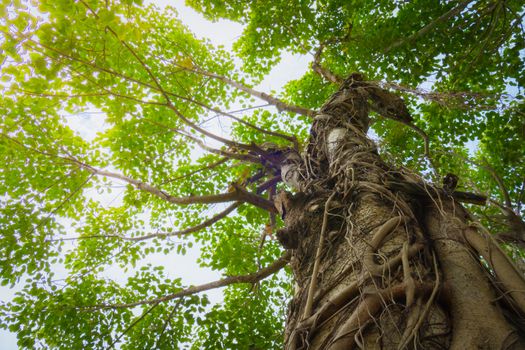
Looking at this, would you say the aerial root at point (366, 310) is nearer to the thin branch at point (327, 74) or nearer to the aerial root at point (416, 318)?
the aerial root at point (416, 318)

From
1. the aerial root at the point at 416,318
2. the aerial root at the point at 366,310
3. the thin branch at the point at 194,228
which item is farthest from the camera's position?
the thin branch at the point at 194,228

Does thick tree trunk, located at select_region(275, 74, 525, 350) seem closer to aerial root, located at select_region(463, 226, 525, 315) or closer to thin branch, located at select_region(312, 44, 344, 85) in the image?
aerial root, located at select_region(463, 226, 525, 315)

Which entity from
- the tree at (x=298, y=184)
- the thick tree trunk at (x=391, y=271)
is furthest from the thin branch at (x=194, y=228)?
the thick tree trunk at (x=391, y=271)

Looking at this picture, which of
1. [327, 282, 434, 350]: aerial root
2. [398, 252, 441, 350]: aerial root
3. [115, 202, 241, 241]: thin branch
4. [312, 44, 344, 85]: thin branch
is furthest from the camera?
[312, 44, 344, 85]: thin branch

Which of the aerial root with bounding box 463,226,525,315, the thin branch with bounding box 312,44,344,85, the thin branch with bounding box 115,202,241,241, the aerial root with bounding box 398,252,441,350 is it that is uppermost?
the thin branch with bounding box 312,44,344,85

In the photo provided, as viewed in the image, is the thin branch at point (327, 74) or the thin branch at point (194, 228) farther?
the thin branch at point (327, 74)

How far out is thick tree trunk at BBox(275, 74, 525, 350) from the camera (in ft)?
3.44

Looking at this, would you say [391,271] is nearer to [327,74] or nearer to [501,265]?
[501,265]

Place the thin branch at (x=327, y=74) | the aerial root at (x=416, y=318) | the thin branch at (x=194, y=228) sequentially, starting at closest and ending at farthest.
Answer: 1. the aerial root at (x=416, y=318)
2. the thin branch at (x=194, y=228)
3. the thin branch at (x=327, y=74)

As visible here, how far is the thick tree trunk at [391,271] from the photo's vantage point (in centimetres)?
105

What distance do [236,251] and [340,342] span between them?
3635 mm

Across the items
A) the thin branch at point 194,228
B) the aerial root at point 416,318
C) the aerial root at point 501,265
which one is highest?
the thin branch at point 194,228

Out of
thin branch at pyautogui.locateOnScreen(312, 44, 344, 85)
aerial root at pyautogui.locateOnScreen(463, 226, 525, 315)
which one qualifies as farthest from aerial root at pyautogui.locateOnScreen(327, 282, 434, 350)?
thin branch at pyautogui.locateOnScreen(312, 44, 344, 85)

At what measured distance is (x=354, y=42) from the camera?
5332mm
